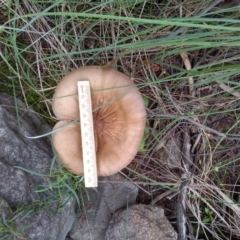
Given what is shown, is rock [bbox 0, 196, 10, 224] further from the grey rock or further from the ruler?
the ruler

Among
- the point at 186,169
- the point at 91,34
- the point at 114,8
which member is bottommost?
the point at 186,169

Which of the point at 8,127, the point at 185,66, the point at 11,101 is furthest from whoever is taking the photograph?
the point at 185,66

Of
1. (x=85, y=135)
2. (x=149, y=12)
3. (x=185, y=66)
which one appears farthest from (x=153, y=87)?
(x=85, y=135)

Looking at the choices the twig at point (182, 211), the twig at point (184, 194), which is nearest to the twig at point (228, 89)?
the twig at point (184, 194)

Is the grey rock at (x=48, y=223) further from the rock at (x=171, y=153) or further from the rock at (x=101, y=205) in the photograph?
the rock at (x=171, y=153)

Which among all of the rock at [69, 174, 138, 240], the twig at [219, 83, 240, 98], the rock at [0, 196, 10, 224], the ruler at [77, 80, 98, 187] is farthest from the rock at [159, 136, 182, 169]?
the rock at [0, 196, 10, 224]

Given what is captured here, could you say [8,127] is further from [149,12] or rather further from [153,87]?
[149,12]

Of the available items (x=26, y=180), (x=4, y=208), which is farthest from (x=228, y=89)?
(x=4, y=208)
